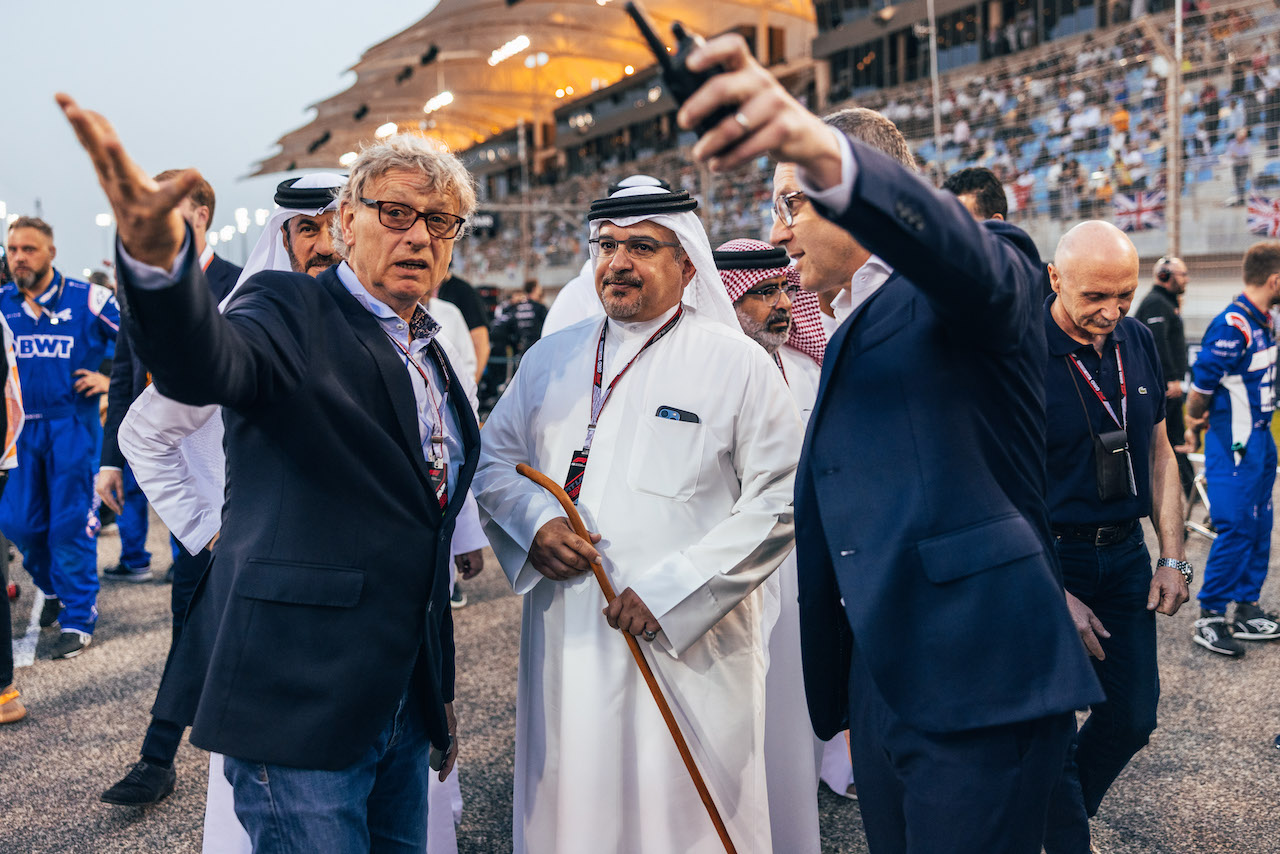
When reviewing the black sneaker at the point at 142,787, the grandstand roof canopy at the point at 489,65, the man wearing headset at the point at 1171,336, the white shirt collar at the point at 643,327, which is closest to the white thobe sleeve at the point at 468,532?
the white shirt collar at the point at 643,327

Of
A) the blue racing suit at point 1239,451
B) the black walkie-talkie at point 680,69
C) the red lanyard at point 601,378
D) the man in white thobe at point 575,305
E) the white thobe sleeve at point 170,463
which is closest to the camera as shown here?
the black walkie-talkie at point 680,69

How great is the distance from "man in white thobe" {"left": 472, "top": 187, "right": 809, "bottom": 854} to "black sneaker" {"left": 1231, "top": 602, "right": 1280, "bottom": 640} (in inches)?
145

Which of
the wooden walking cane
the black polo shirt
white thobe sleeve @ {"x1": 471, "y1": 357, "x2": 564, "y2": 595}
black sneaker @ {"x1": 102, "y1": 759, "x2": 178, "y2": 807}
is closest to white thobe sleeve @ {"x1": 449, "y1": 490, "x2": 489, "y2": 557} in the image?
white thobe sleeve @ {"x1": 471, "y1": 357, "x2": 564, "y2": 595}

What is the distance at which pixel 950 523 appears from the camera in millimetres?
1570

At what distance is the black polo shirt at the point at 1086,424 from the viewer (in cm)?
285

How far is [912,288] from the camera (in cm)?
165

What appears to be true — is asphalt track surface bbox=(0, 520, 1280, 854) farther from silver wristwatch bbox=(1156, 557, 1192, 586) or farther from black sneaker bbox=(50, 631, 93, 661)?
silver wristwatch bbox=(1156, 557, 1192, 586)

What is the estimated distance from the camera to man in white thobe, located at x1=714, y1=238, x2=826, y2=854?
2.92 meters

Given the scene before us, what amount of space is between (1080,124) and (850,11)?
43.9 feet

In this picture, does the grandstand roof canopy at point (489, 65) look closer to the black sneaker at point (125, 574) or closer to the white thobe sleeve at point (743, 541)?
the black sneaker at point (125, 574)

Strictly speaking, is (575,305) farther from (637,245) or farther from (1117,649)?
(1117,649)

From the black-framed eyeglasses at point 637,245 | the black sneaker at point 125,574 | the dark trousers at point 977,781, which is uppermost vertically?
the black-framed eyeglasses at point 637,245

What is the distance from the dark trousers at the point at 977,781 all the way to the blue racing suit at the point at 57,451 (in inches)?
192

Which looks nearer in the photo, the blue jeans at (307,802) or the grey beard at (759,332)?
the blue jeans at (307,802)
